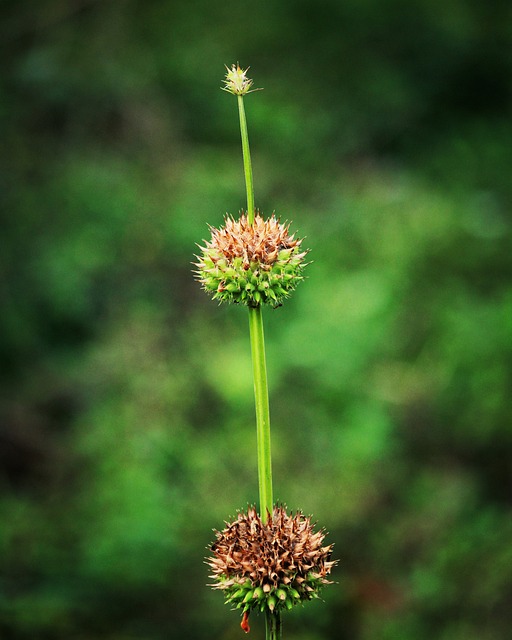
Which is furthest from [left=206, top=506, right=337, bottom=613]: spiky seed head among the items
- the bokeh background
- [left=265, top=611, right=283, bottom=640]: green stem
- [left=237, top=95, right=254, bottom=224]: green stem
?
the bokeh background

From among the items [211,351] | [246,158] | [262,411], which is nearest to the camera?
[246,158]

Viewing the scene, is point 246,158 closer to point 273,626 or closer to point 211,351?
point 273,626

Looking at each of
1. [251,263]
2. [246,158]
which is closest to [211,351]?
[251,263]

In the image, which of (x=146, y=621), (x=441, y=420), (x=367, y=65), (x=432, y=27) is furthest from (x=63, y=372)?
(x=432, y=27)

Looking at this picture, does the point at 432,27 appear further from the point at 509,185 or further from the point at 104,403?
the point at 104,403

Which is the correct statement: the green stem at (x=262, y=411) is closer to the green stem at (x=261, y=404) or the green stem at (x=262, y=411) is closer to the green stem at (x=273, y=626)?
the green stem at (x=261, y=404)

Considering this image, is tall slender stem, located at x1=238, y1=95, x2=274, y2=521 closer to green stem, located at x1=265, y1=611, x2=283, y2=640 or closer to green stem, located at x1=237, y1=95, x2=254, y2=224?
green stem, located at x1=237, y1=95, x2=254, y2=224

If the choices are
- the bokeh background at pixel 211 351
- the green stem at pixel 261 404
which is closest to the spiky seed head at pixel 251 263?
the green stem at pixel 261 404
